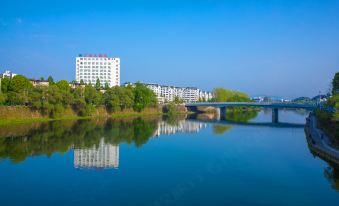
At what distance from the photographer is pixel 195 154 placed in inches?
613

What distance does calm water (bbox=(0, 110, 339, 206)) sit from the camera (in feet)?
28.3

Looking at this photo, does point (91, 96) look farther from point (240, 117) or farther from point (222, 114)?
point (222, 114)

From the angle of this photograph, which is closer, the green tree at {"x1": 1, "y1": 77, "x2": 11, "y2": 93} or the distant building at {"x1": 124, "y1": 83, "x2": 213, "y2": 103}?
the green tree at {"x1": 1, "y1": 77, "x2": 11, "y2": 93}

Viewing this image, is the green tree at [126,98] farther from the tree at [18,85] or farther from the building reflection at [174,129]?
the tree at [18,85]

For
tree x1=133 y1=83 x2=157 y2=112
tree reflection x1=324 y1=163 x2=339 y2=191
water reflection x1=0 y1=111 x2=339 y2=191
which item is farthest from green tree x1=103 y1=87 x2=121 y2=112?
tree reflection x1=324 y1=163 x2=339 y2=191

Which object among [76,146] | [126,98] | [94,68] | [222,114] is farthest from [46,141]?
[94,68]

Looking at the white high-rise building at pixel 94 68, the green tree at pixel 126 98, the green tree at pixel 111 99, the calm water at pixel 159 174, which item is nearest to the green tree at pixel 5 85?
the green tree at pixel 111 99

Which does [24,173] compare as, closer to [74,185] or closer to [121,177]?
[74,185]

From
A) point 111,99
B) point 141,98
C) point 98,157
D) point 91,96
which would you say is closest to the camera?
point 98,157

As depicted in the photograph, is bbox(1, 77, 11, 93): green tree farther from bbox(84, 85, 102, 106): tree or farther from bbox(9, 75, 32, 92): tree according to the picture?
bbox(84, 85, 102, 106): tree

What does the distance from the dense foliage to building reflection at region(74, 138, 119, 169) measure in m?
13.3

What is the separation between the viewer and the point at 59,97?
29.6 m

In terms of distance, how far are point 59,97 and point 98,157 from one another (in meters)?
17.4

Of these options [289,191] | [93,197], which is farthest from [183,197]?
[289,191]
